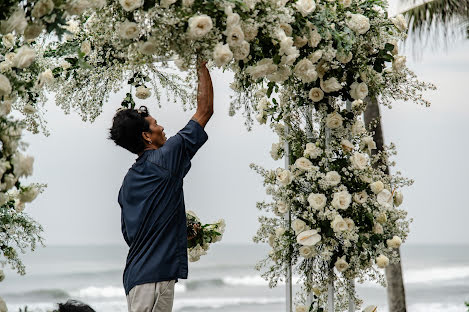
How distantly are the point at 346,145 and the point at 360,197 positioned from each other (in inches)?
11.8

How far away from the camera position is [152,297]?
3.20 m

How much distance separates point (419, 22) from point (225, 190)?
9699 millimetres

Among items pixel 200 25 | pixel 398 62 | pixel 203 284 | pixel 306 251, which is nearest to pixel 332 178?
pixel 306 251

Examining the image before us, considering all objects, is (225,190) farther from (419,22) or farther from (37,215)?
(419,22)

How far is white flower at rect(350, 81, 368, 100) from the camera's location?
3904 mm

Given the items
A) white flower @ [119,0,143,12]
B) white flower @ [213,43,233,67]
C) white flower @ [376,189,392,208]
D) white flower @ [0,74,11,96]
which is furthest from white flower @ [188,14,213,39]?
white flower @ [376,189,392,208]

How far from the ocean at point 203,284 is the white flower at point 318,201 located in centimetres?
1120

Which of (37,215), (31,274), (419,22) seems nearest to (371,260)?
(419,22)

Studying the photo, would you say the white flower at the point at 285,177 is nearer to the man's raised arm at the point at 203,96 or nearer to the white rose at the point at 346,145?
the white rose at the point at 346,145

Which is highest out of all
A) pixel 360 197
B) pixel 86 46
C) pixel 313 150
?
pixel 86 46

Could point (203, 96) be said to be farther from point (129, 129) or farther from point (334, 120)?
point (334, 120)

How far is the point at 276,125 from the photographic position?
14.2 feet

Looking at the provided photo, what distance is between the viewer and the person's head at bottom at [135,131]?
10.9 feet

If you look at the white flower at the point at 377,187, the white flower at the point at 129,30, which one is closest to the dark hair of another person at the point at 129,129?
the white flower at the point at 129,30
